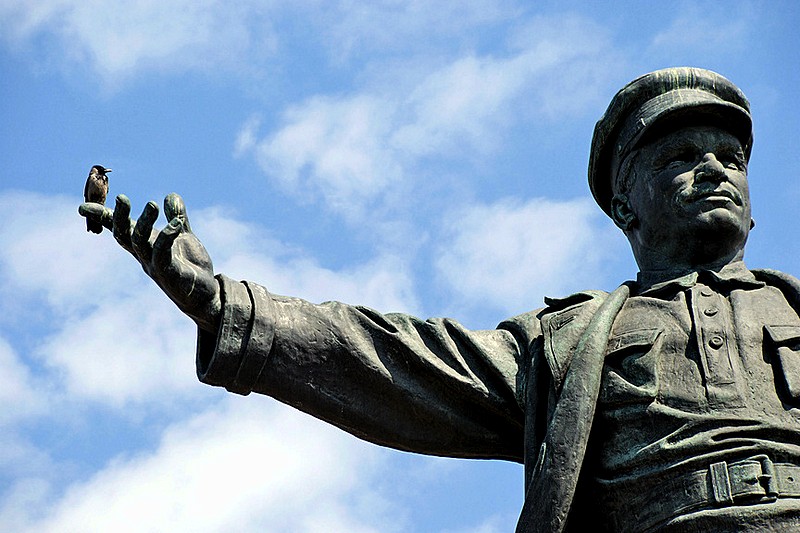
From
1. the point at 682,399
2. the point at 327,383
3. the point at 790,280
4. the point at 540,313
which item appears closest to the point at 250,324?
the point at 327,383

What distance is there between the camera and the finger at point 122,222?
22.7ft

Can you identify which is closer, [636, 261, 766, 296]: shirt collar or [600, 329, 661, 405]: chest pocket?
[600, 329, 661, 405]: chest pocket

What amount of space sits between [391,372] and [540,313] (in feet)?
2.88

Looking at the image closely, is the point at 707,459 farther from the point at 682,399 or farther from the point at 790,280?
the point at 790,280

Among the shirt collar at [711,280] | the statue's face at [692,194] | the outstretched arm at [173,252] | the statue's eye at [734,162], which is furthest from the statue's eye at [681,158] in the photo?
the outstretched arm at [173,252]

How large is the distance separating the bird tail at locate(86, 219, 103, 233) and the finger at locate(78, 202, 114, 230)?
0.02 metres

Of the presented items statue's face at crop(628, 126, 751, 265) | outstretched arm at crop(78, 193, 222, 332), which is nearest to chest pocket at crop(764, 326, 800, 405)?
statue's face at crop(628, 126, 751, 265)

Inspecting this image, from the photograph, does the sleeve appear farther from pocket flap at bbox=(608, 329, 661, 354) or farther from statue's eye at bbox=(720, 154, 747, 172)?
statue's eye at bbox=(720, 154, 747, 172)

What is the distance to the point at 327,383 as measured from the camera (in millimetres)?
7363

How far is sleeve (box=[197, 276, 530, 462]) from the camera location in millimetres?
7227

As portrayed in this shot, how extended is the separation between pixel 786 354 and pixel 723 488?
0.80 metres

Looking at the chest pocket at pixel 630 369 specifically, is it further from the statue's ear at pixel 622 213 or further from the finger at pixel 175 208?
the finger at pixel 175 208

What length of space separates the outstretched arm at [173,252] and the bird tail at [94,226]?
2cm

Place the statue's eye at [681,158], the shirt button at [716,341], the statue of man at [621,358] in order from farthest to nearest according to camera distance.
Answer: the statue's eye at [681,158]
the shirt button at [716,341]
the statue of man at [621,358]
